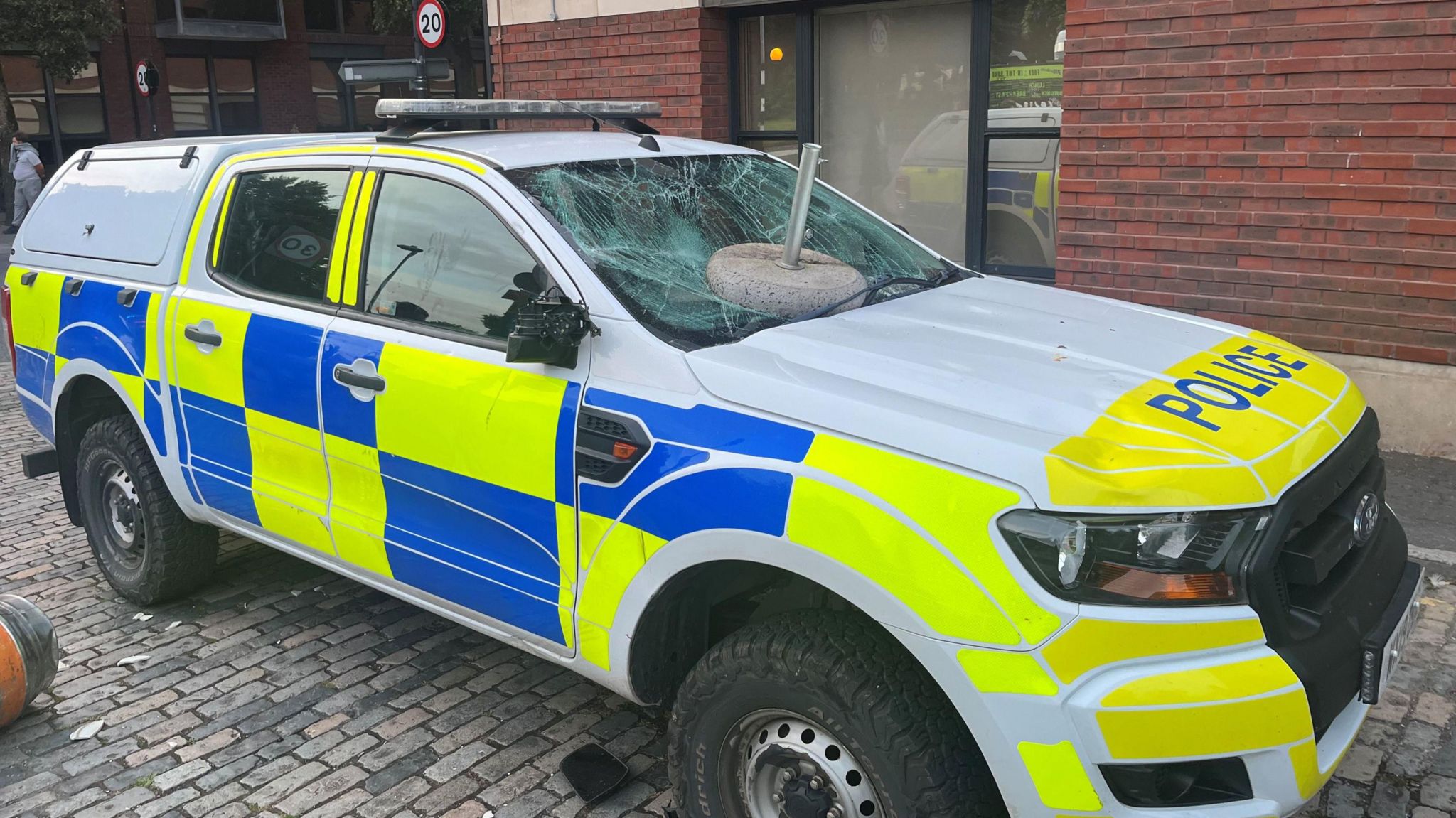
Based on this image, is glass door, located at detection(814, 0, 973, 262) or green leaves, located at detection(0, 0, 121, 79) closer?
glass door, located at detection(814, 0, 973, 262)

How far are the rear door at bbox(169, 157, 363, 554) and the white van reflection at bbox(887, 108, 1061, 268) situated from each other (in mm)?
4781

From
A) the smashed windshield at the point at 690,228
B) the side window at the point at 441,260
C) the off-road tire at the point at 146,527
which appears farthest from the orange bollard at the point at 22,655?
the smashed windshield at the point at 690,228

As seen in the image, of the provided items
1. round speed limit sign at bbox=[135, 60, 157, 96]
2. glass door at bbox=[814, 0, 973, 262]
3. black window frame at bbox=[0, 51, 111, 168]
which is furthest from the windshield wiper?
black window frame at bbox=[0, 51, 111, 168]

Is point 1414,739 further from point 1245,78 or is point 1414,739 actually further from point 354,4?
point 354,4

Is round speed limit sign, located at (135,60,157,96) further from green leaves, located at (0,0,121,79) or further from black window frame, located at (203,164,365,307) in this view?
black window frame, located at (203,164,365,307)

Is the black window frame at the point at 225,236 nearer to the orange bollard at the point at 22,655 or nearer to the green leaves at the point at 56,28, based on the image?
the orange bollard at the point at 22,655

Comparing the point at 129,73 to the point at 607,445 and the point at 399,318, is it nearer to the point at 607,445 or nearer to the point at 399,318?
the point at 399,318

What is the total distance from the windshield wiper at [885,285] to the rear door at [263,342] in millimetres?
1579

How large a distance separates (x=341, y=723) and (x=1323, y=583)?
2.97 metres

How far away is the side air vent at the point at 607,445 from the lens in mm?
2830

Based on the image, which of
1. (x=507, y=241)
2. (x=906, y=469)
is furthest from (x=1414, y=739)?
(x=507, y=241)

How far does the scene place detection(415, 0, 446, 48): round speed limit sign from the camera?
1216 cm

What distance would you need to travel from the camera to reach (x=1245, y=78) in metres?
6.29

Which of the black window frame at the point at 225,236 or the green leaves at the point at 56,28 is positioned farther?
the green leaves at the point at 56,28
